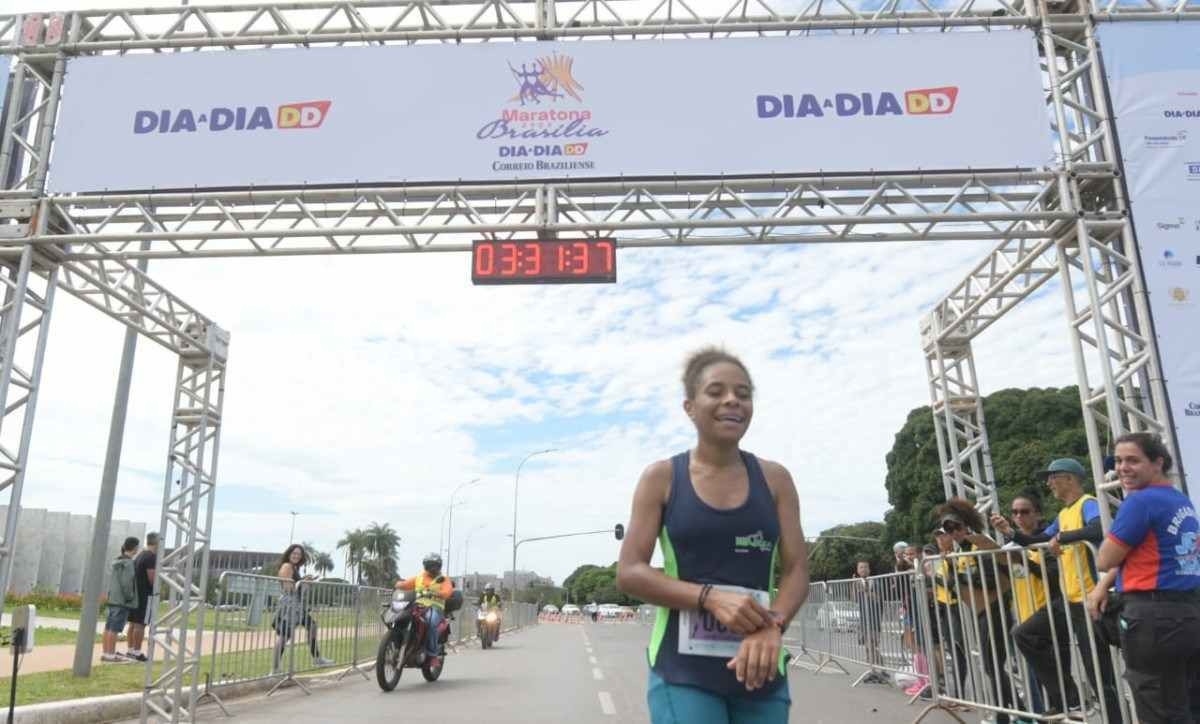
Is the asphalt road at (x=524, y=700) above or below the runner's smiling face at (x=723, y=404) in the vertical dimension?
below

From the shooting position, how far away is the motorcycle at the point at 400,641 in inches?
382

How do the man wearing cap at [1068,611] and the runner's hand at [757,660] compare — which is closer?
the runner's hand at [757,660]

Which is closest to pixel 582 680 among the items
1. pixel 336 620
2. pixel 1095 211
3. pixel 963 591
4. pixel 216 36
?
pixel 336 620

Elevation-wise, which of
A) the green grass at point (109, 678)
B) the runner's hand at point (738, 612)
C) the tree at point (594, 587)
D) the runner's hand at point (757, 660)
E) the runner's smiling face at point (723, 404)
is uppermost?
the tree at point (594, 587)

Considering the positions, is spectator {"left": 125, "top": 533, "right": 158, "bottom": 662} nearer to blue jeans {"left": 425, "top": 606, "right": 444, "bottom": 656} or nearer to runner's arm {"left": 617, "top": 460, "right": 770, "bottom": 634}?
blue jeans {"left": 425, "top": 606, "right": 444, "bottom": 656}

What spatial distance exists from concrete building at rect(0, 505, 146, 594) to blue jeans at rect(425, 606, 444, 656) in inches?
1979

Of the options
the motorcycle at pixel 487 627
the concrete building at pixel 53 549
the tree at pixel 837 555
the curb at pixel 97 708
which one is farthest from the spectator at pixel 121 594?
the tree at pixel 837 555

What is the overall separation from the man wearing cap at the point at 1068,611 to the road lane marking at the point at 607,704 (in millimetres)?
3674

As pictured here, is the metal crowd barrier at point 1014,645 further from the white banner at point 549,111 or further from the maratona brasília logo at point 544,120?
the maratona brasília logo at point 544,120

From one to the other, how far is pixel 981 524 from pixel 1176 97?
15.3ft

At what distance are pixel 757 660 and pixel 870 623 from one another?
9988 mm

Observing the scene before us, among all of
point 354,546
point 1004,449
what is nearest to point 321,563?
point 354,546

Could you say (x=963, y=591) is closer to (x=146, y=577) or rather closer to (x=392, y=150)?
(x=392, y=150)

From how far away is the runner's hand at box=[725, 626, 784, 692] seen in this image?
2.08 m
